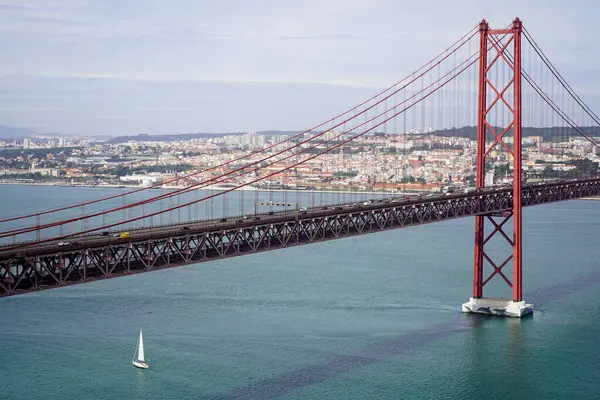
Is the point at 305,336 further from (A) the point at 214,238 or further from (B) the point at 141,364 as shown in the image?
(B) the point at 141,364

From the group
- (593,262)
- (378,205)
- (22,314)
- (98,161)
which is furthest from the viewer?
(98,161)

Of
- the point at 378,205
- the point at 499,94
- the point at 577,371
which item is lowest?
the point at 577,371

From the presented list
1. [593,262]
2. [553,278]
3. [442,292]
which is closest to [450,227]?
[593,262]

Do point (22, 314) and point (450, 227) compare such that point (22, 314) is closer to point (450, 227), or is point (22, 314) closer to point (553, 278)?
point (553, 278)

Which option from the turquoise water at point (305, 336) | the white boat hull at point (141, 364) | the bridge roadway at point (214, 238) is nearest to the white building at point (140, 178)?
the turquoise water at point (305, 336)

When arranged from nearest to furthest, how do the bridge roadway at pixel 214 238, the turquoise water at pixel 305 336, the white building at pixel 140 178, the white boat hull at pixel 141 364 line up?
1. the bridge roadway at pixel 214 238
2. the turquoise water at pixel 305 336
3. the white boat hull at pixel 141 364
4. the white building at pixel 140 178

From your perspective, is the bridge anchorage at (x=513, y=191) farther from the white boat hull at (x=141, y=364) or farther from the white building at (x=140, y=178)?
the white building at (x=140, y=178)

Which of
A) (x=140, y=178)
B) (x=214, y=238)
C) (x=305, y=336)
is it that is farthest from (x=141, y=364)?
(x=140, y=178)
